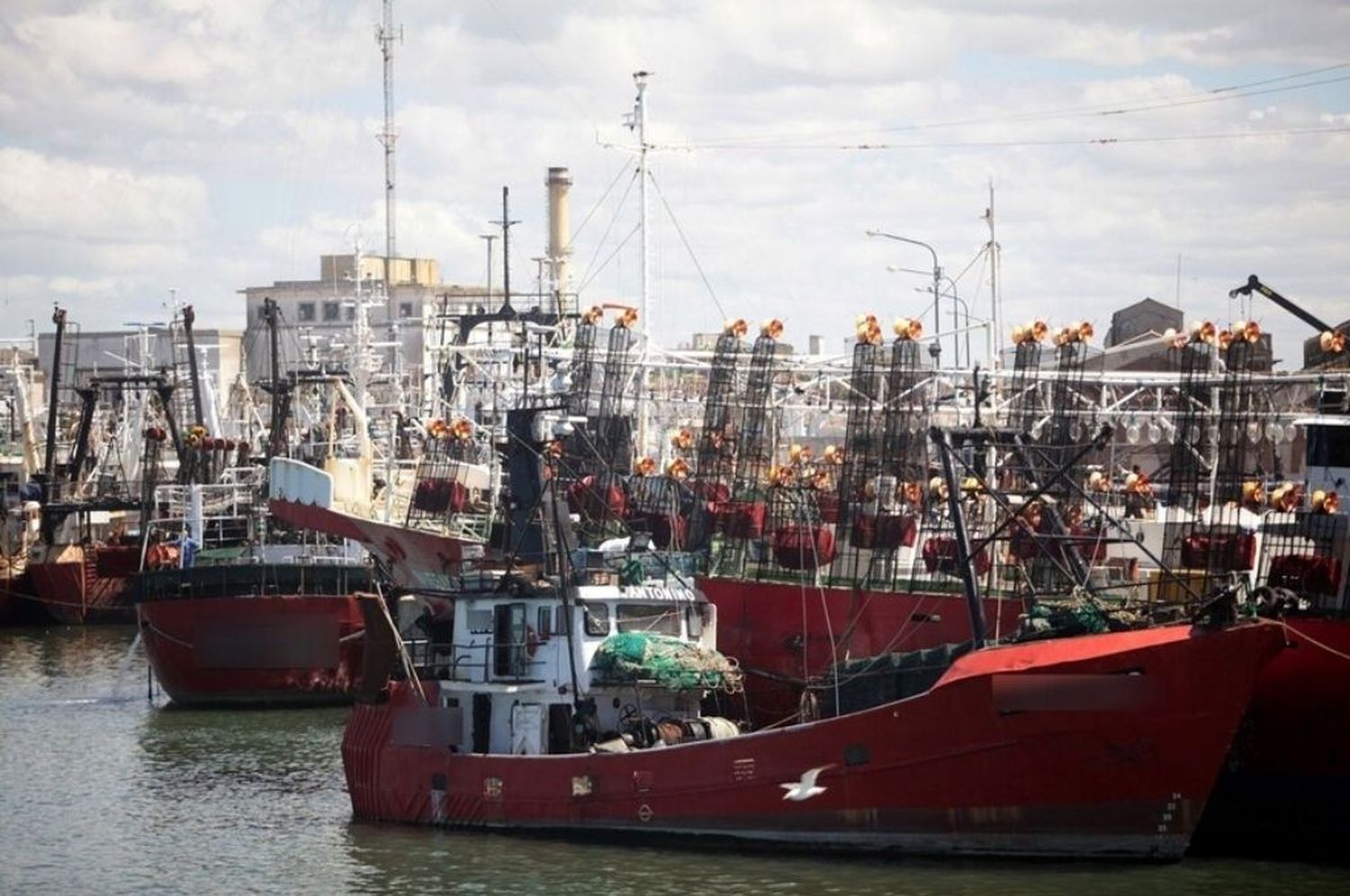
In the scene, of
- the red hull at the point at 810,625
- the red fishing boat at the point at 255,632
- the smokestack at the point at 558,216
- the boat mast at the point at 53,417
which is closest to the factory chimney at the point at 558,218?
the smokestack at the point at 558,216

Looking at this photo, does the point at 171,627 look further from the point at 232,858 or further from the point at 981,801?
the point at 981,801

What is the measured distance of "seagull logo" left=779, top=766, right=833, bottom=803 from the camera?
3022 centimetres

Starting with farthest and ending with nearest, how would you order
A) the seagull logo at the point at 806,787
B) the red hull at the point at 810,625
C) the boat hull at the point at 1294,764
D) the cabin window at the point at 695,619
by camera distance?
the red hull at the point at 810,625 < the cabin window at the point at 695,619 < the boat hull at the point at 1294,764 < the seagull logo at the point at 806,787

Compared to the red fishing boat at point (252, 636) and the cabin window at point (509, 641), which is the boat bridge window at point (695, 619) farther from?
the red fishing boat at point (252, 636)

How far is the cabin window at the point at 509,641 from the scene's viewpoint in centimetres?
3391

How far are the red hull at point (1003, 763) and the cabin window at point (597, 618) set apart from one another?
225cm

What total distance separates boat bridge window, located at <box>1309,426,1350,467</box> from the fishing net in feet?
35.3

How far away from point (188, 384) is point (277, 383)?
2214 cm

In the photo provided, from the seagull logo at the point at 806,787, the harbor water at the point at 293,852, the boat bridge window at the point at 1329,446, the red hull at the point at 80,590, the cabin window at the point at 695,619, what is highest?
the boat bridge window at the point at 1329,446

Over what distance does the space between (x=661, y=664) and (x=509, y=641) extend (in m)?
2.78

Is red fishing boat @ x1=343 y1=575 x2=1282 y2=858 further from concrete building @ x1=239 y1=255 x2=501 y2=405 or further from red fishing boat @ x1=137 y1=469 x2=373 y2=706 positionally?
concrete building @ x1=239 y1=255 x2=501 y2=405

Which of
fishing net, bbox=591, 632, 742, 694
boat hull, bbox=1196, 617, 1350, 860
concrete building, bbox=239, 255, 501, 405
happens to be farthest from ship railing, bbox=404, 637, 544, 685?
concrete building, bbox=239, 255, 501, 405

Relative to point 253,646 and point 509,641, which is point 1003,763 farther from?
point 253,646

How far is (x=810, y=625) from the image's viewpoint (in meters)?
39.5
